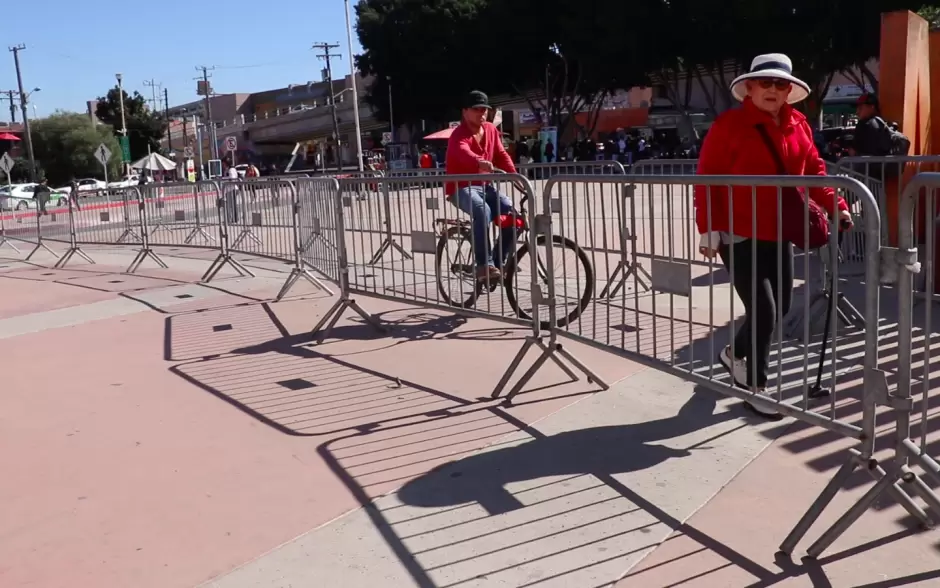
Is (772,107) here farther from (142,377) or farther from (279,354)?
(142,377)

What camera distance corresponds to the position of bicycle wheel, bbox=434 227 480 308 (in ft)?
21.8

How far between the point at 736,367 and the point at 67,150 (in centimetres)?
7707

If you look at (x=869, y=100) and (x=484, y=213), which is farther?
(x=869, y=100)

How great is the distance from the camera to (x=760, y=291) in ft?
14.3

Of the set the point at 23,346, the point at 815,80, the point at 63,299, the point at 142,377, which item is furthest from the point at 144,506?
the point at 815,80

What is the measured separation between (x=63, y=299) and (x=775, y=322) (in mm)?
8383

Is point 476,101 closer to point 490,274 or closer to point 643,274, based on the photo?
point 490,274

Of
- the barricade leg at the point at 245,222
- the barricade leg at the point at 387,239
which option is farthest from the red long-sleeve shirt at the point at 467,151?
the barricade leg at the point at 245,222

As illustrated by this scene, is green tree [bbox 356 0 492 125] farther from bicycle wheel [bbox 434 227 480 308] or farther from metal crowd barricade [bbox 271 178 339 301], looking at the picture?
bicycle wheel [bbox 434 227 480 308]

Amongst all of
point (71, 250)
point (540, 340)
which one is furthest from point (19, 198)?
point (540, 340)

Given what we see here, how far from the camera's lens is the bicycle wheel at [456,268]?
6.66 metres

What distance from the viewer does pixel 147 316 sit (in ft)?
28.4

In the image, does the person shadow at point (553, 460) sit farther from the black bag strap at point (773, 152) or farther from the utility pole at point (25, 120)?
the utility pole at point (25, 120)

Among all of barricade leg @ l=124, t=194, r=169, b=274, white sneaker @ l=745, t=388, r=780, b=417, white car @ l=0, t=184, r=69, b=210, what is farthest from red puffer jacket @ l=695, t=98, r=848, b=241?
white car @ l=0, t=184, r=69, b=210
